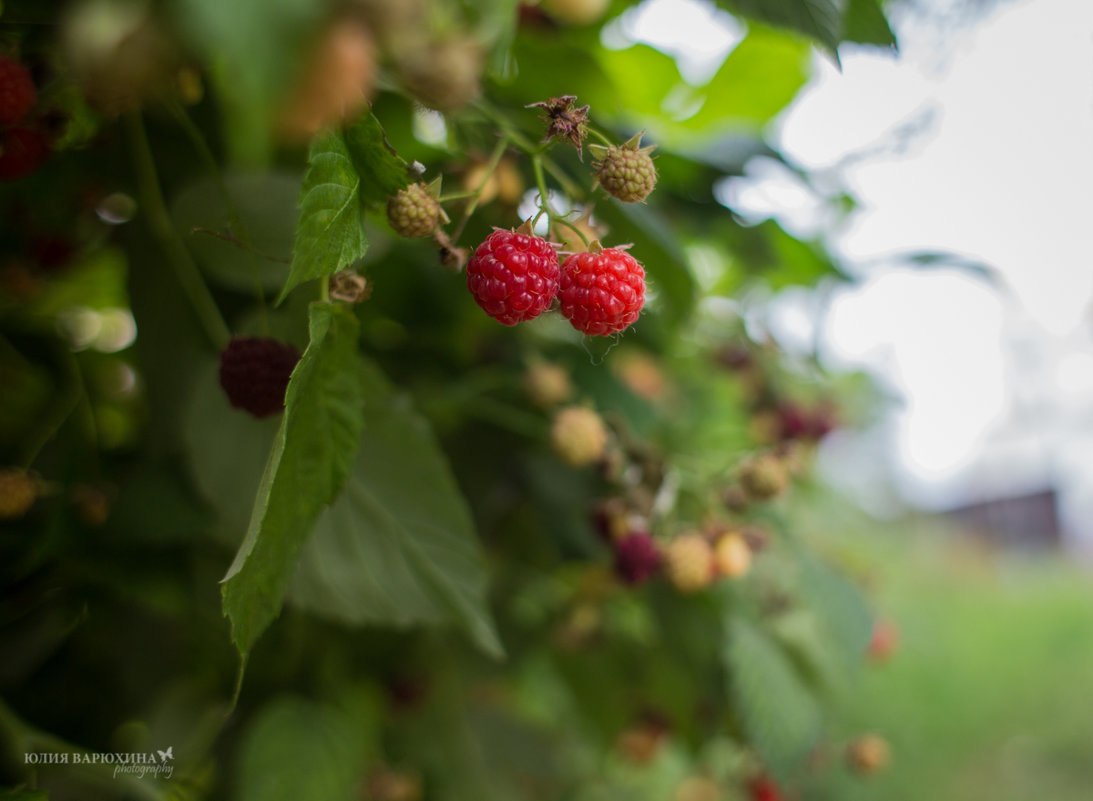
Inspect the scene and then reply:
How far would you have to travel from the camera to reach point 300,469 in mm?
299

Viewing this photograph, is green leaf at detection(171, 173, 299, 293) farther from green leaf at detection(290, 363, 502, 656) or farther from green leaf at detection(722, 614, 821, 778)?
green leaf at detection(722, 614, 821, 778)

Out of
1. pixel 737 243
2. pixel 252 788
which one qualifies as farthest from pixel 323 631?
pixel 737 243

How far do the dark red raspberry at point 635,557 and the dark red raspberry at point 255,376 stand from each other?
0.94 feet

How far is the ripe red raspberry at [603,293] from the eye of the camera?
0.93 ft

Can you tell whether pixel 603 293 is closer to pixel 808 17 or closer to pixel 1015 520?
pixel 808 17

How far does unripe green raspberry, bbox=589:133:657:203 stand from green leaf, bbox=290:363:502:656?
0.61 ft

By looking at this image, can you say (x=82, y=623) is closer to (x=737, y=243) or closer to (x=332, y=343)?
(x=332, y=343)

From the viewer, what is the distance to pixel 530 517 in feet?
2.40

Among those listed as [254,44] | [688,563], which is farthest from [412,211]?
[688,563]

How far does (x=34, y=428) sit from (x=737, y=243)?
63 centimetres

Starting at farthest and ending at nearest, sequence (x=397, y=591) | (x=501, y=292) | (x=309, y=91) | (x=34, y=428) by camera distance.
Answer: (x=34, y=428)
(x=397, y=591)
(x=501, y=292)
(x=309, y=91)

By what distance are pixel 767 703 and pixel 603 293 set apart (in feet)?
1.56

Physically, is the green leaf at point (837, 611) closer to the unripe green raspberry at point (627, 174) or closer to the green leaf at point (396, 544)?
the green leaf at point (396, 544)

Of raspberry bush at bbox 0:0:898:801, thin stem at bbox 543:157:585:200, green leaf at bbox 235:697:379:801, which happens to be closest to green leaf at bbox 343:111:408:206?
raspberry bush at bbox 0:0:898:801
